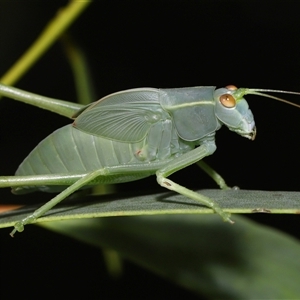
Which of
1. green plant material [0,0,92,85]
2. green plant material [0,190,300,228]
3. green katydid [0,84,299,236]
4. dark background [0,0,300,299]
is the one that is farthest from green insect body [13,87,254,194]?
dark background [0,0,300,299]

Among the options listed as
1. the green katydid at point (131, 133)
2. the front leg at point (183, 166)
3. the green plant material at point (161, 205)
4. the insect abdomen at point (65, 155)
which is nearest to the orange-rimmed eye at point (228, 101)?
the green katydid at point (131, 133)

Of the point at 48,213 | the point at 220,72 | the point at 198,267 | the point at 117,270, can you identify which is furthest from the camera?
the point at 220,72

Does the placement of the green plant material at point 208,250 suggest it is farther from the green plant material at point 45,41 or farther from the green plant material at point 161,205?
the green plant material at point 45,41

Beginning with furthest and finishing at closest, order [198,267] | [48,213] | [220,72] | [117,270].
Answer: [220,72]
[117,270]
[198,267]
[48,213]

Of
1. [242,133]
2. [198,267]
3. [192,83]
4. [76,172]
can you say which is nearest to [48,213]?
[76,172]

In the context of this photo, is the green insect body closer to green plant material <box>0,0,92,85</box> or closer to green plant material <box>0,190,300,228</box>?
green plant material <box>0,190,300,228</box>

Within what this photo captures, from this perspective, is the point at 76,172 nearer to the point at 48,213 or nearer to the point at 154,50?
the point at 48,213
